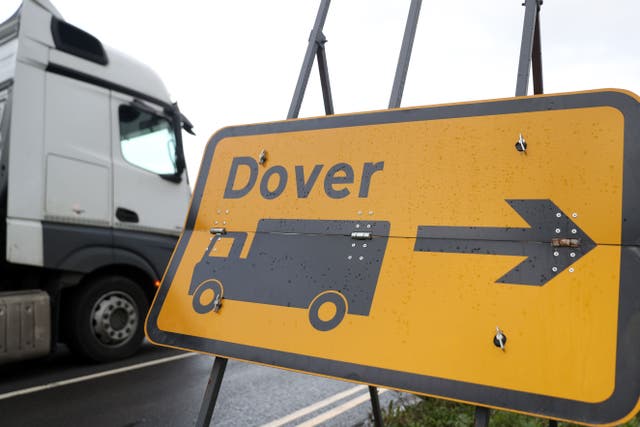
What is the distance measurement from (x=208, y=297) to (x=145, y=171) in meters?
3.77

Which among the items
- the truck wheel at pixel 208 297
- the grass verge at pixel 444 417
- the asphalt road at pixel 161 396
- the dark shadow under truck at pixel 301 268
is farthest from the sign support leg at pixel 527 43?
the asphalt road at pixel 161 396

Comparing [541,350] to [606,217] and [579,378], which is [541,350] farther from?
[606,217]

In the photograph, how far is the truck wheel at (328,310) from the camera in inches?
61.5

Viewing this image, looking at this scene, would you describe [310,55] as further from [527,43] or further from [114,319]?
[114,319]

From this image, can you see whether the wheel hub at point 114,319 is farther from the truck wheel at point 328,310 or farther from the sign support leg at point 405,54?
the sign support leg at point 405,54

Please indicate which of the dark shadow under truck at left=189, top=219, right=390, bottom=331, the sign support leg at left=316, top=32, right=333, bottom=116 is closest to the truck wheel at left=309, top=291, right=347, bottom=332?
the dark shadow under truck at left=189, top=219, right=390, bottom=331

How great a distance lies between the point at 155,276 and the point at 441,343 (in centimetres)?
448

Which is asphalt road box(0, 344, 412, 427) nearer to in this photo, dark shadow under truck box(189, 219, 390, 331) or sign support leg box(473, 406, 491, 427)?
dark shadow under truck box(189, 219, 390, 331)

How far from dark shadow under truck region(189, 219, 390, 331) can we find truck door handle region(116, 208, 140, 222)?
3437 mm

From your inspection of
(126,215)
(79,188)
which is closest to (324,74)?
(79,188)

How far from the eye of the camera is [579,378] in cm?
123

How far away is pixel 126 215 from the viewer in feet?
16.6

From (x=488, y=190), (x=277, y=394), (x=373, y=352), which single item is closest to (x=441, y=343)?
(x=373, y=352)

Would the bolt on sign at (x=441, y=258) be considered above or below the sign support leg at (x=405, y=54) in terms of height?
below
